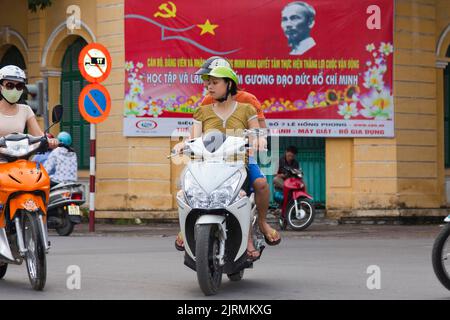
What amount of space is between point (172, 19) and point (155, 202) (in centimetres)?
354

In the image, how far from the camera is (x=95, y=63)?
18.7 meters

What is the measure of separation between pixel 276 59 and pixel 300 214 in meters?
3.58

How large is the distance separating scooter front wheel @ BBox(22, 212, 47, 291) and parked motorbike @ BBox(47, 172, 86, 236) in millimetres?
8424

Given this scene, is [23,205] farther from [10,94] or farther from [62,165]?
[62,165]

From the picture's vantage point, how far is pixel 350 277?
10391mm

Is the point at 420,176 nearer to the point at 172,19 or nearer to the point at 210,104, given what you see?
the point at 172,19

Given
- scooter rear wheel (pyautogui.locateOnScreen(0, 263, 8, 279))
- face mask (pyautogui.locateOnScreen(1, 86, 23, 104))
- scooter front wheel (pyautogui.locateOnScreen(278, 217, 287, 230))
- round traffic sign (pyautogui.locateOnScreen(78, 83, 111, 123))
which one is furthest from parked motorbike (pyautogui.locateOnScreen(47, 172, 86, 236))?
face mask (pyautogui.locateOnScreen(1, 86, 23, 104))

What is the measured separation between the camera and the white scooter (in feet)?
28.6

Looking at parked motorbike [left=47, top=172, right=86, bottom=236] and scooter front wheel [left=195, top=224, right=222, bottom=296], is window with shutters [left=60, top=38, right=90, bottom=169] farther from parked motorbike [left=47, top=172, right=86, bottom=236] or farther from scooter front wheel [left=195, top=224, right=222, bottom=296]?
scooter front wheel [left=195, top=224, right=222, bottom=296]

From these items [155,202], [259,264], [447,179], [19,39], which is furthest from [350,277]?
[19,39]

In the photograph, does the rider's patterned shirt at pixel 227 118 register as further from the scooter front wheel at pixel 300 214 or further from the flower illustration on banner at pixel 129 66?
the flower illustration on banner at pixel 129 66

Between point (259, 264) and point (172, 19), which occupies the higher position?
point (172, 19)

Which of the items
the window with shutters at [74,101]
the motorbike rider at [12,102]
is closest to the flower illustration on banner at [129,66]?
the window with shutters at [74,101]
